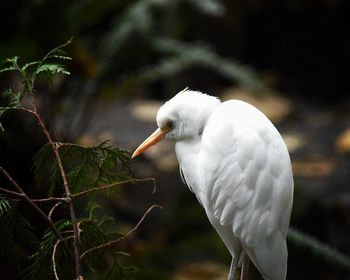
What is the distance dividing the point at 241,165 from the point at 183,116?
166 mm

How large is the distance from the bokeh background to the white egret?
78cm

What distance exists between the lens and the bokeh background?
2742 millimetres

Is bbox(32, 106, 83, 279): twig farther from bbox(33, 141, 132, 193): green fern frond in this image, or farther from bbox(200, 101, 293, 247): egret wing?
bbox(200, 101, 293, 247): egret wing

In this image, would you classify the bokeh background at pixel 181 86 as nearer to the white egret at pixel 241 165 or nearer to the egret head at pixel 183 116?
the white egret at pixel 241 165

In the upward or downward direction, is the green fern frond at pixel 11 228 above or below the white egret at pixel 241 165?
below

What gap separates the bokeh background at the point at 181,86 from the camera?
2742 mm

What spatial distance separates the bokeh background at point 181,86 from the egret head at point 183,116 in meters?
0.90

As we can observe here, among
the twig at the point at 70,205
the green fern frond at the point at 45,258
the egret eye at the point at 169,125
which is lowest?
the green fern frond at the point at 45,258

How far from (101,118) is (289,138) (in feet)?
3.92

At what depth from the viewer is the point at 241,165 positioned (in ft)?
4.83

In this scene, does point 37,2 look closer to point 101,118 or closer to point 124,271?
point 101,118

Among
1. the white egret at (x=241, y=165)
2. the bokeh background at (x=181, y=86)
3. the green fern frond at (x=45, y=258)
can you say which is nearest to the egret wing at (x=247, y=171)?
the white egret at (x=241, y=165)

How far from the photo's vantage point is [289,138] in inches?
149

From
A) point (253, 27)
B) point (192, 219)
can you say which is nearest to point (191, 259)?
point (192, 219)
